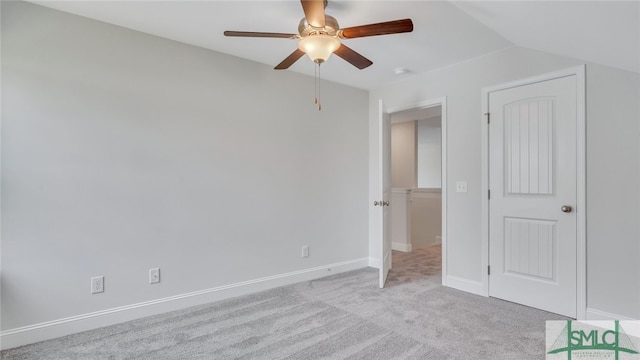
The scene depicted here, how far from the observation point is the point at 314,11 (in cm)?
162

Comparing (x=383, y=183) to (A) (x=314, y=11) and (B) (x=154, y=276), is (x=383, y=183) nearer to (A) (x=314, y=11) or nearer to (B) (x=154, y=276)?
(A) (x=314, y=11)

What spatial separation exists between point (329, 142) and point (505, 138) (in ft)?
6.19

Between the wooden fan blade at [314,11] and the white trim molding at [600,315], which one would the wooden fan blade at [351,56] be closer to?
the wooden fan blade at [314,11]

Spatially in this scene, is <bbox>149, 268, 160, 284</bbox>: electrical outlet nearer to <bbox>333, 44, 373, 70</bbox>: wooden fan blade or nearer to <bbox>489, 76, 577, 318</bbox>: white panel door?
<bbox>333, 44, 373, 70</bbox>: wooden fan blade

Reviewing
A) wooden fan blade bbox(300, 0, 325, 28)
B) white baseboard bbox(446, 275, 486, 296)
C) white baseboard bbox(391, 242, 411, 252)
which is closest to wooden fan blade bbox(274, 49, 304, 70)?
wooden fan blade bbox(300, 0, 325, 28)

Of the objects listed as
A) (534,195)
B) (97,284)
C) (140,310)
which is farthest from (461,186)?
Result: (97,284)

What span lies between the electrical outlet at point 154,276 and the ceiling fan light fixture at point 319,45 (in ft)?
7.19

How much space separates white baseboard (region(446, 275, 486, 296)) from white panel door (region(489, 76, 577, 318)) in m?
0.11

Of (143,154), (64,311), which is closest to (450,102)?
(143,154)

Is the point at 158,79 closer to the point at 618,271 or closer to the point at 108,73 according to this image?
the point at 108,73

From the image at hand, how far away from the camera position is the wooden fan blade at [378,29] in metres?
1.73

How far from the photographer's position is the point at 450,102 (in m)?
3.35

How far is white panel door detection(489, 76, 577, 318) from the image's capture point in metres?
2.55

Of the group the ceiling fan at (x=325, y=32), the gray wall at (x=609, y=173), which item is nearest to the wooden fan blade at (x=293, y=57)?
the ceiling fan at (x=325, y=32)
